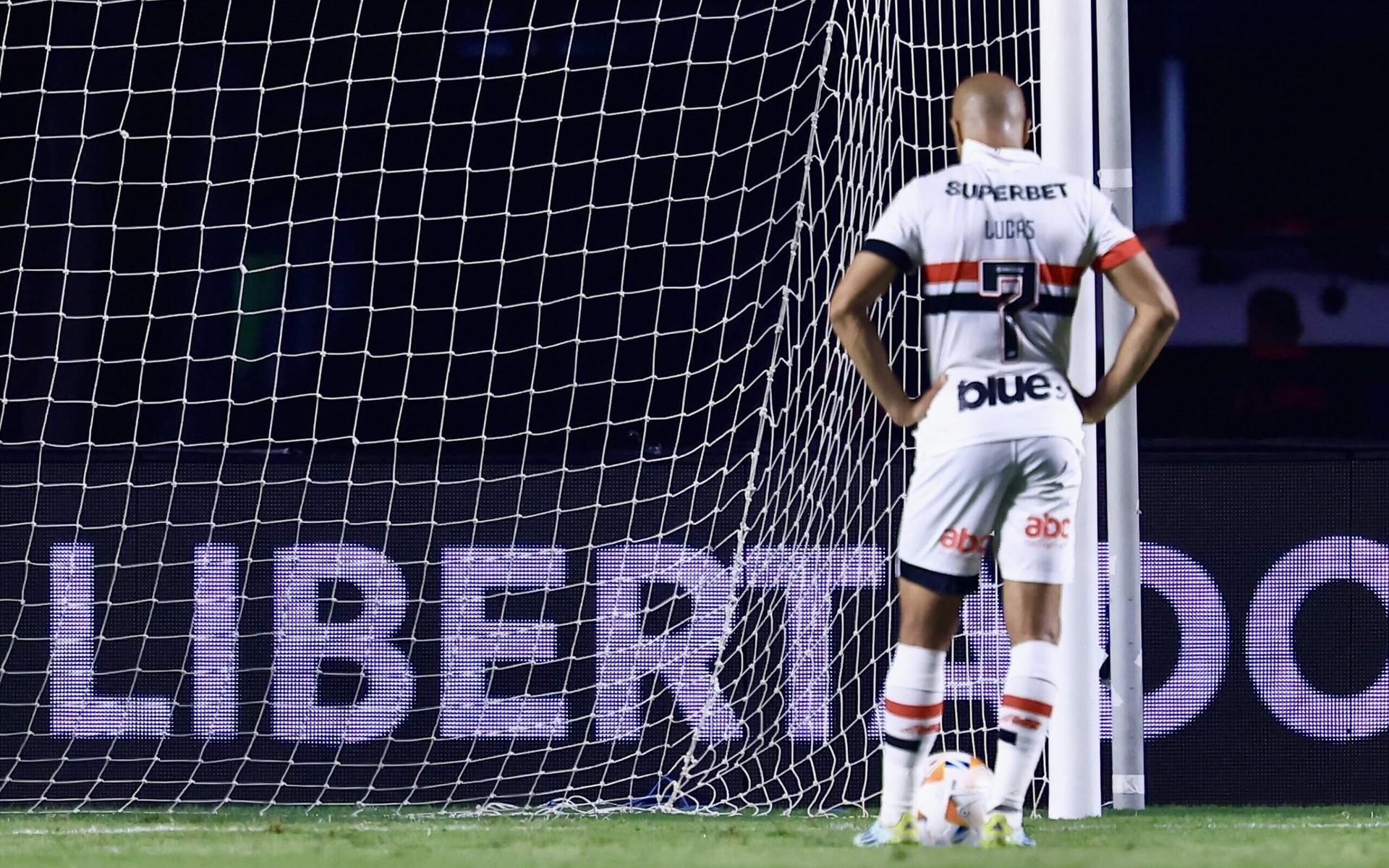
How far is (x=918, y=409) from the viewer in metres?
3.98

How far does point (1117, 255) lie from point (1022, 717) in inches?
34.7

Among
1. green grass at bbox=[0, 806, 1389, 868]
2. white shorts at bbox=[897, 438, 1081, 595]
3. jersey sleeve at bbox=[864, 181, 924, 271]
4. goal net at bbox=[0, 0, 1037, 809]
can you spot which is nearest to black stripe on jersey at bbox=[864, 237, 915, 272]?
jersey sleeve at bbox=[864, 181, 924, 271]

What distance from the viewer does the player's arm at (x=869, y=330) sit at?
3863mm

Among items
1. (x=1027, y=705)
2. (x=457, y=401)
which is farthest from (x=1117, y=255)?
(x=457, y=401)

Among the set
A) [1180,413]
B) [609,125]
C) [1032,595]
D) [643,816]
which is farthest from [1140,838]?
[609,125]

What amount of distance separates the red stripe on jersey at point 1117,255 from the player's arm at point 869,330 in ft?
1.23

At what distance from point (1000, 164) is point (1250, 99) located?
8.85 ft

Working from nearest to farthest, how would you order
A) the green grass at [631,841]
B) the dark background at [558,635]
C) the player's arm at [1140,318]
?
1. the green grass at [631,841]
2. the player's arm at [1140,318]
3. the dark background at [558,635]

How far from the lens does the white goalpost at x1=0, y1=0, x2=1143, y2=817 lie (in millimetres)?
5699

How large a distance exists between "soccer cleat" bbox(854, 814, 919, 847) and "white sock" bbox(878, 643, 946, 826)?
15 mm

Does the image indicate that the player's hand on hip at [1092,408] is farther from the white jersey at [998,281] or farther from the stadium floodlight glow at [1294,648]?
the stadium floodlight glow at [1294,648]

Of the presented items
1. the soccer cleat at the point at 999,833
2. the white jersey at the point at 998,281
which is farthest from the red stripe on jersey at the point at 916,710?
the white jersey at the point at 998,281

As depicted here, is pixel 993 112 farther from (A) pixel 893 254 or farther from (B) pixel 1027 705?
(B) pixel 1027 705

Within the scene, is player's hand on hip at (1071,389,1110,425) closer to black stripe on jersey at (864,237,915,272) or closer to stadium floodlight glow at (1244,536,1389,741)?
black stripe on jersey at (864,237,915,272)
